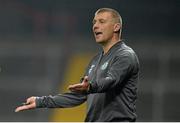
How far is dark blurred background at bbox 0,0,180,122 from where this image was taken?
6863 mm

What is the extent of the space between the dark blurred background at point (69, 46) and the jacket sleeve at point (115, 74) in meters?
3.80

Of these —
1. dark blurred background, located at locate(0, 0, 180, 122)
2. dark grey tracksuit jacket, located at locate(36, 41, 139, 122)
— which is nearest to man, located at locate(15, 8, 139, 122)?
dark grey tracksuit jacket, located at locate(36, 41, 139, 122)

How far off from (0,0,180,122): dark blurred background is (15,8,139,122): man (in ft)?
12.0

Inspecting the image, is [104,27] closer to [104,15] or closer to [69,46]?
[104,15]

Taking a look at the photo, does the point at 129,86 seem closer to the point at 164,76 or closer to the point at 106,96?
the point at 106,96

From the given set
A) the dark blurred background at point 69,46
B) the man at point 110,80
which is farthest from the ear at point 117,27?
the dark blurred background at point 69,46

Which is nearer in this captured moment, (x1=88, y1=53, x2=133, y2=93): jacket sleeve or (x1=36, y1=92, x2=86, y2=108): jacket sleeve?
(x1=88, y1=53, x2=133, y2=93): jacket sleeve

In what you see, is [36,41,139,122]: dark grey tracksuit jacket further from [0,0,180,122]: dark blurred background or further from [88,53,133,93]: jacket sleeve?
[0,0,180,122]: dark blurred background

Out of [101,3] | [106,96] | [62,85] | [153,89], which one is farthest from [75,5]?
[106,96]

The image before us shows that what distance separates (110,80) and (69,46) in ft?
15.7

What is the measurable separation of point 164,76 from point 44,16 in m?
1.74

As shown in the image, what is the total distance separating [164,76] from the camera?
22.6 feet

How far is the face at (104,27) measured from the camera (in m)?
3.03

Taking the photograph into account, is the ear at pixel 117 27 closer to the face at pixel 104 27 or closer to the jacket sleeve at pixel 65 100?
the face at pixel 104 27
